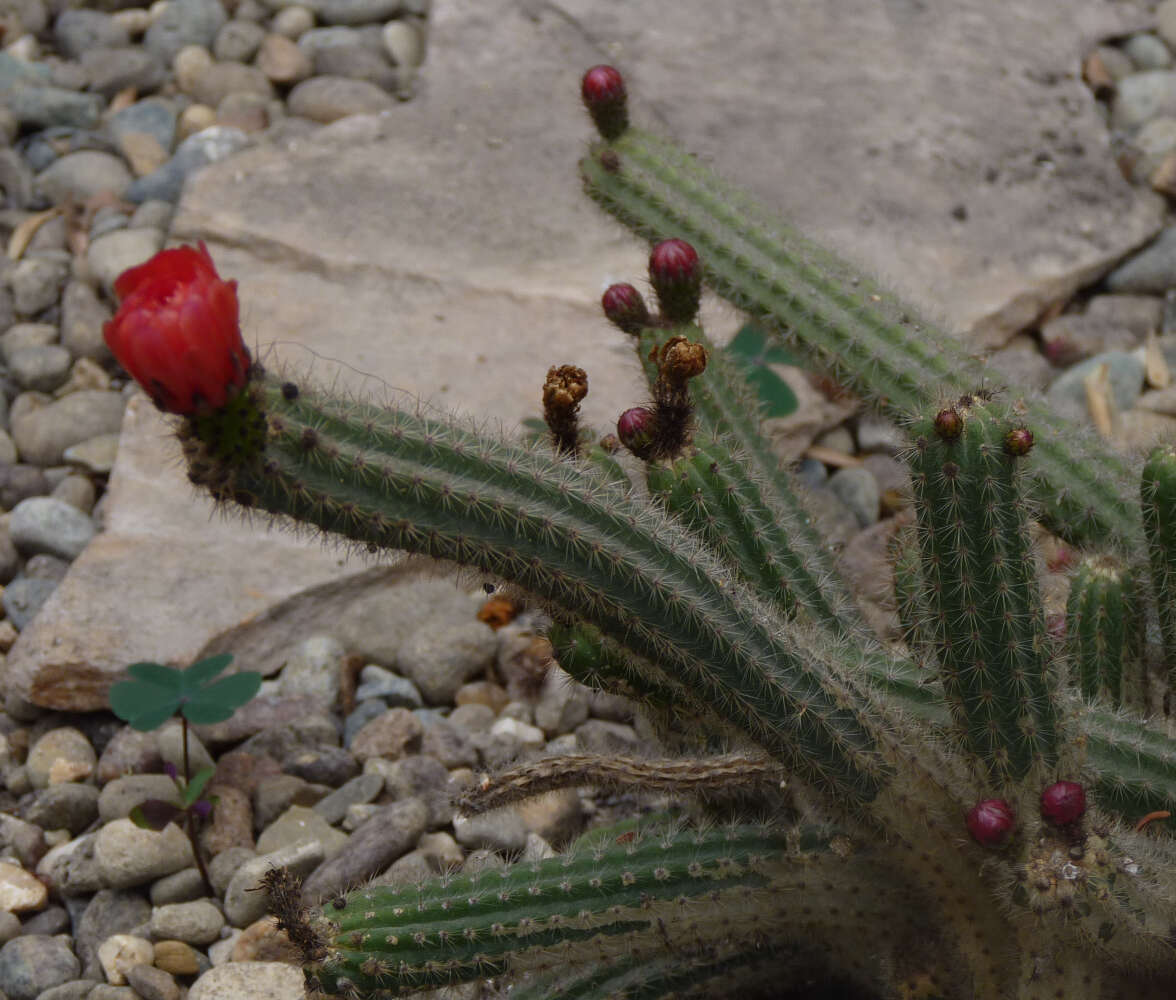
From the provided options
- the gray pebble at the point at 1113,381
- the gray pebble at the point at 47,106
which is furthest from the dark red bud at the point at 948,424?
the gray pebble at the point at 47,106

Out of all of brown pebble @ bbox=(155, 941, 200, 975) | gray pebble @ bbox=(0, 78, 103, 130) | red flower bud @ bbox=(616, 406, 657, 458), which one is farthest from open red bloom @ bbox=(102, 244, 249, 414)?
gray pebble @ bbox=(0, 78, 103, 130)

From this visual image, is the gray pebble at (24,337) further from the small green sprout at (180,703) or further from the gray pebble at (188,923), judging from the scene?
the gray pebble at (188,923)

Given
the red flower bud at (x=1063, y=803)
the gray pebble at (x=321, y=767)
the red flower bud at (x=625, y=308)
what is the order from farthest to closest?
1. the gray pebble at (x=321, y=767)
2. the red flower bud at (x=625, y=308)
3. the red flower bud at (x=1063, y=803)

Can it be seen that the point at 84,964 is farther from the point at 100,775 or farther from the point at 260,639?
the point at 260,639

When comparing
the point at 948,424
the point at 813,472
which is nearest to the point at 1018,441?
the point at 948,424

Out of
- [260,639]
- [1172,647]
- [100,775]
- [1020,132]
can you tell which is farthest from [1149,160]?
[100,775]

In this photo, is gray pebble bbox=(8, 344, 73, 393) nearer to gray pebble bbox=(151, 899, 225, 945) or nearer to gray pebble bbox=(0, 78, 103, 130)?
gray pebble bbox=(0, 78, 103, 130)
